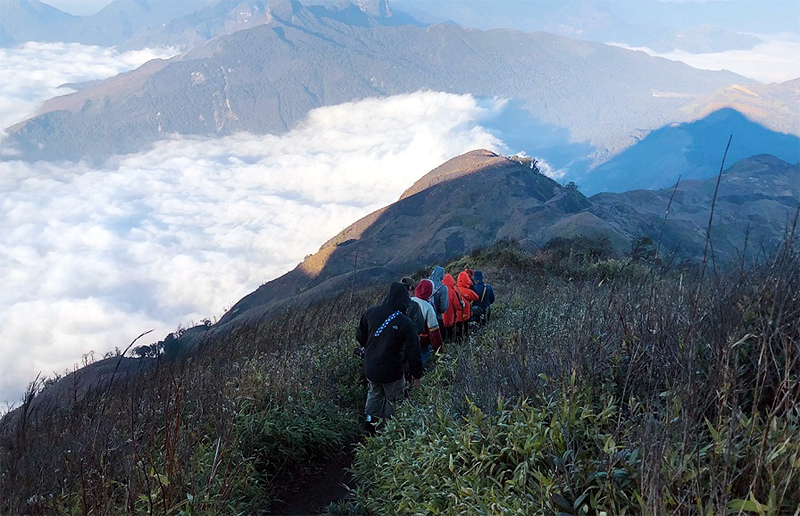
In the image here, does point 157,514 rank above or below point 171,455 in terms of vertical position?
below

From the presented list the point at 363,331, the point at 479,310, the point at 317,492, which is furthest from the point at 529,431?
the point at 479,310

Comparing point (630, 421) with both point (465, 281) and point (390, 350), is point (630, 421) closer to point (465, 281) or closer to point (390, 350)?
point (390, 350)

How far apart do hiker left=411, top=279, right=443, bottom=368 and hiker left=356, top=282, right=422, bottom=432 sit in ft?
2.75

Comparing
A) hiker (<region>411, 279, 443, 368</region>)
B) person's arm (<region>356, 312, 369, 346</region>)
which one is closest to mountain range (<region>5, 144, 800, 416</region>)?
hiker (<region>411, 279, 443, 368</region>)

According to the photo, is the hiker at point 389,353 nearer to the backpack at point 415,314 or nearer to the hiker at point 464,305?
the backpack at point 415,314

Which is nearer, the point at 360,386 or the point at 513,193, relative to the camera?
the point at 360,386

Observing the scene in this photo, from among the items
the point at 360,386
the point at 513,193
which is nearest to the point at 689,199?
the point at 513,193

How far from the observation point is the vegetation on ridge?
261 cm

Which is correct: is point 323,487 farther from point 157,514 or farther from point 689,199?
point 689,199

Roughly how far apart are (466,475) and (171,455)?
182 centimetres

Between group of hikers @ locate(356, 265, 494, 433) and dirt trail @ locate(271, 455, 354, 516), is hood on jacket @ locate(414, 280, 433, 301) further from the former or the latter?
dirt trail @ locate(271, 455, 354, 516)

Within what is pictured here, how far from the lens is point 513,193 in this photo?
94.7 meters

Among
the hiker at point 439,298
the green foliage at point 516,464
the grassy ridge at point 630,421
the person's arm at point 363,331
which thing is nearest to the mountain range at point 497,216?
the hiker at point 439,298

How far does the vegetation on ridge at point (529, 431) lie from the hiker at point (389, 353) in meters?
0.26
